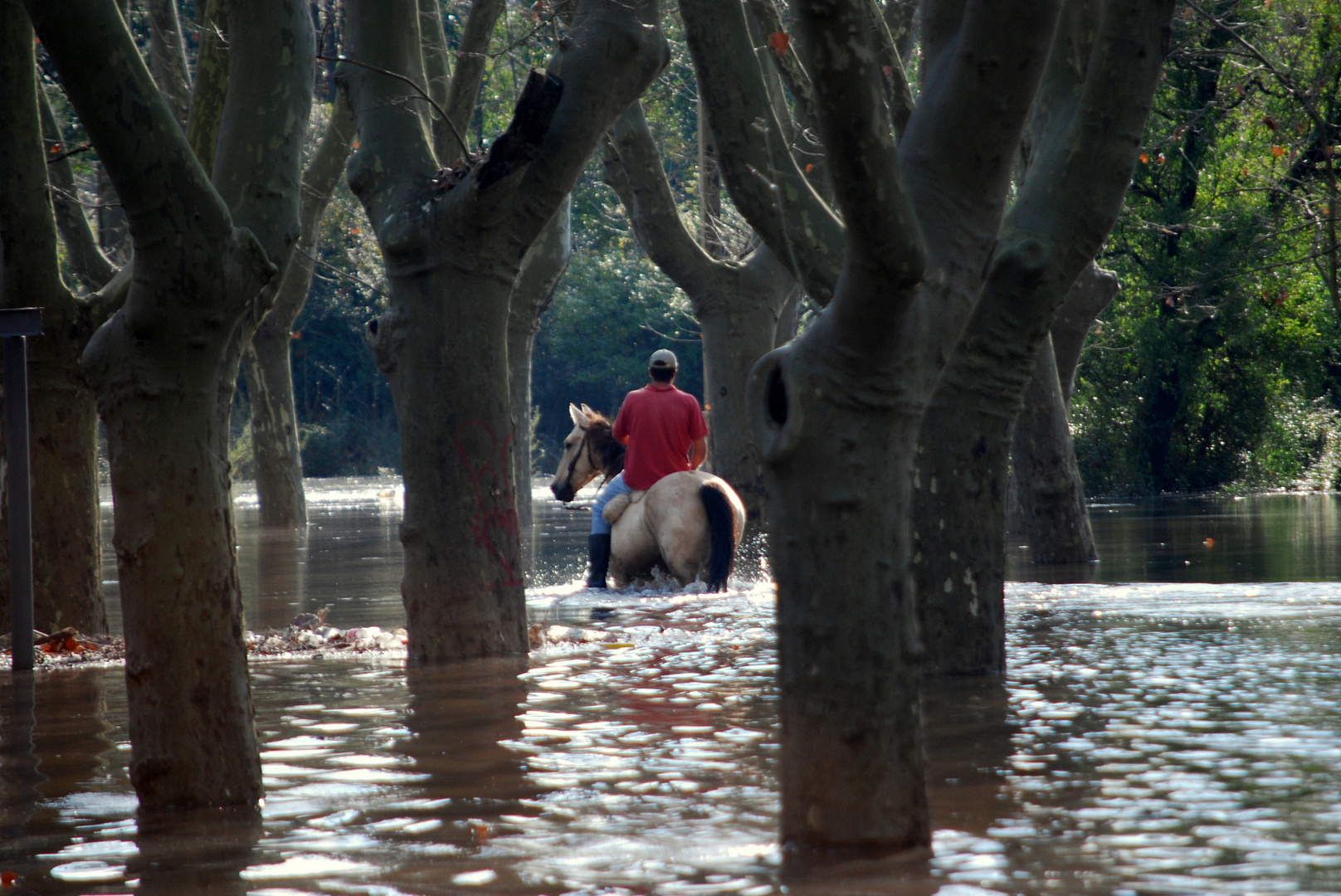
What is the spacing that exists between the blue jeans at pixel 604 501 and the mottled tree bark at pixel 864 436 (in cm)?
857

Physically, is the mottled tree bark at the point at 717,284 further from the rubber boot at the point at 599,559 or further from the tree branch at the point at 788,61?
the tree branch at the point at 788,61

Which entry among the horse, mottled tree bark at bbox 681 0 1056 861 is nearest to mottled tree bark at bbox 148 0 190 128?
the horse

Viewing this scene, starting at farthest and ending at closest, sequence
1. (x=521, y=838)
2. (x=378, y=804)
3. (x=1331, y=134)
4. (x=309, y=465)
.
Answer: (x=309, y=465), (x=1331, y=134), (x=378, y=804), (x=521, y=838)

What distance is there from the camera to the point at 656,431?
12.7 metres

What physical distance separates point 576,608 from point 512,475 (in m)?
3.24

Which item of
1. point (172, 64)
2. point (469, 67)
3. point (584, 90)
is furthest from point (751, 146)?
point (172, 64)

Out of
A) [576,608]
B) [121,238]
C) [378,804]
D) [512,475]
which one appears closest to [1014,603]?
[576,608]

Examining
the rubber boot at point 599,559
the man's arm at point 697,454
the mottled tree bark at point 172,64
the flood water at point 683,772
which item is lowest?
the flood water at point 683,772

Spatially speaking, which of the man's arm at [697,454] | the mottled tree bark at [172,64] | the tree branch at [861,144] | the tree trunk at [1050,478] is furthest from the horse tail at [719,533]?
the mottled tree bark at [172,64]

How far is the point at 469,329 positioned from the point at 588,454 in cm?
555

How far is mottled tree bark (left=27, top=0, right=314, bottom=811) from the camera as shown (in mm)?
4816

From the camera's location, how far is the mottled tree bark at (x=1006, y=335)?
726cm

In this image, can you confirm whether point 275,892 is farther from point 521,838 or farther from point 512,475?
point 512,475

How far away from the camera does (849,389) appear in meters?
4.30
